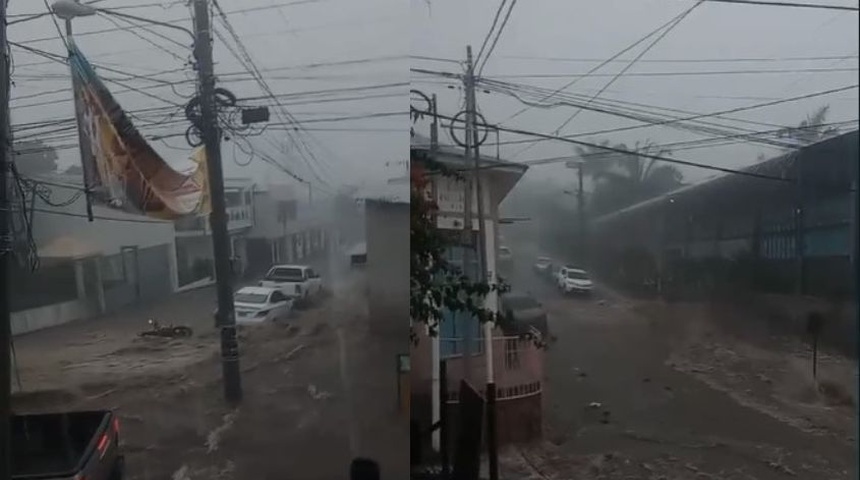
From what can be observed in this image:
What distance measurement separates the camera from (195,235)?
1959mm

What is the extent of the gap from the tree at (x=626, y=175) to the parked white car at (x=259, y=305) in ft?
2.44

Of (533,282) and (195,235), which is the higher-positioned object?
(195,235)

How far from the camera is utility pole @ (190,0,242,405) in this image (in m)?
1.95

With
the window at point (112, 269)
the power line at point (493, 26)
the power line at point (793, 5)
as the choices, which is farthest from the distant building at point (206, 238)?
the power line at point (793, 5)

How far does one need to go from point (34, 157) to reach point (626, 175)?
4.32ft

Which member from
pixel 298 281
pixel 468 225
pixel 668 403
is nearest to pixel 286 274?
pixel 298 281

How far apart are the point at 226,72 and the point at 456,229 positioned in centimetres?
63

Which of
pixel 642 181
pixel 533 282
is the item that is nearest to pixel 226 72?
pixel 533 282

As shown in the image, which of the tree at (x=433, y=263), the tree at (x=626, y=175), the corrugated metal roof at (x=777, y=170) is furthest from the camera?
the tree at (x=433, y=263)

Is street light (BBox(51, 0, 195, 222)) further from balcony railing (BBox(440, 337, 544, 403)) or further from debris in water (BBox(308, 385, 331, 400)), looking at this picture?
balcony railing (BBox(440, 337, 544, 403))

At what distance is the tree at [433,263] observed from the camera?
2.00m

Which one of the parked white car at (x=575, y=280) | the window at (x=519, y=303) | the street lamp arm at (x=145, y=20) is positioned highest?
the street lamp arm at (x=145, y=20)

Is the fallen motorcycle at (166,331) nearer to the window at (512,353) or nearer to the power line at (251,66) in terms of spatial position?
the power line at (251,66)

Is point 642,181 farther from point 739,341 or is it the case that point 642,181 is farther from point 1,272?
point 1,272
